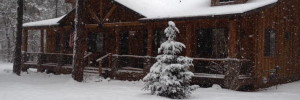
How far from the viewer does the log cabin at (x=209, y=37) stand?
54.8 ft

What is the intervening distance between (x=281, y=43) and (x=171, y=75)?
867 centimetres

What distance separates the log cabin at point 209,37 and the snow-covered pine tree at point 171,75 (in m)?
3.03

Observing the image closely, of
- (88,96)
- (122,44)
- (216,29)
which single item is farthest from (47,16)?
(88,96)

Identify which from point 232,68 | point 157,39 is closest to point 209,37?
point 157,39

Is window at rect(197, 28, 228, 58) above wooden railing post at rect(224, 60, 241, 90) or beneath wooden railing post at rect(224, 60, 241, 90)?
above

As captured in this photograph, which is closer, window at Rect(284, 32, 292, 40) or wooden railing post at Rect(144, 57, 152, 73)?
wooden railing post at Rect(144, 57, 152, 73)

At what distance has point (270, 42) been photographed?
18672 mm

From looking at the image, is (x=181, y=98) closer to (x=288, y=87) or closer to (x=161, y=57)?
(x=161, y=57)

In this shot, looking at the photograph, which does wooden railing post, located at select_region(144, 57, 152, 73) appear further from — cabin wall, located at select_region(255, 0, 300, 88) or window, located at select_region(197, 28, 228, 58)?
cabin wall, located at select_region(255, 0, 300, 88)

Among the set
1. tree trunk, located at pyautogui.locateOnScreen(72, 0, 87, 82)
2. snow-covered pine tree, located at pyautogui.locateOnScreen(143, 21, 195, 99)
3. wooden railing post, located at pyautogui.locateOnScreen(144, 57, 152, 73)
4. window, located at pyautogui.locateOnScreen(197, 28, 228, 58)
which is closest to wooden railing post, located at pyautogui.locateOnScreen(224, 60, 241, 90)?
snow-covered pine tree, located at pyautogui.locateOnScreen(143, 21, 195, 99)

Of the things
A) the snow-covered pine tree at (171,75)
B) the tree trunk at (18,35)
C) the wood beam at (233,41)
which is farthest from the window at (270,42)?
the tree trunk at (18,35)

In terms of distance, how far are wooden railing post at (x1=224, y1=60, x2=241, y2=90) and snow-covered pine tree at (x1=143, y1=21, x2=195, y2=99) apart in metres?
2.62

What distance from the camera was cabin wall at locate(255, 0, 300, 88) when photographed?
17.7 meters

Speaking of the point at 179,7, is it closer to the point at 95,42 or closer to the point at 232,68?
the point at 232,68
